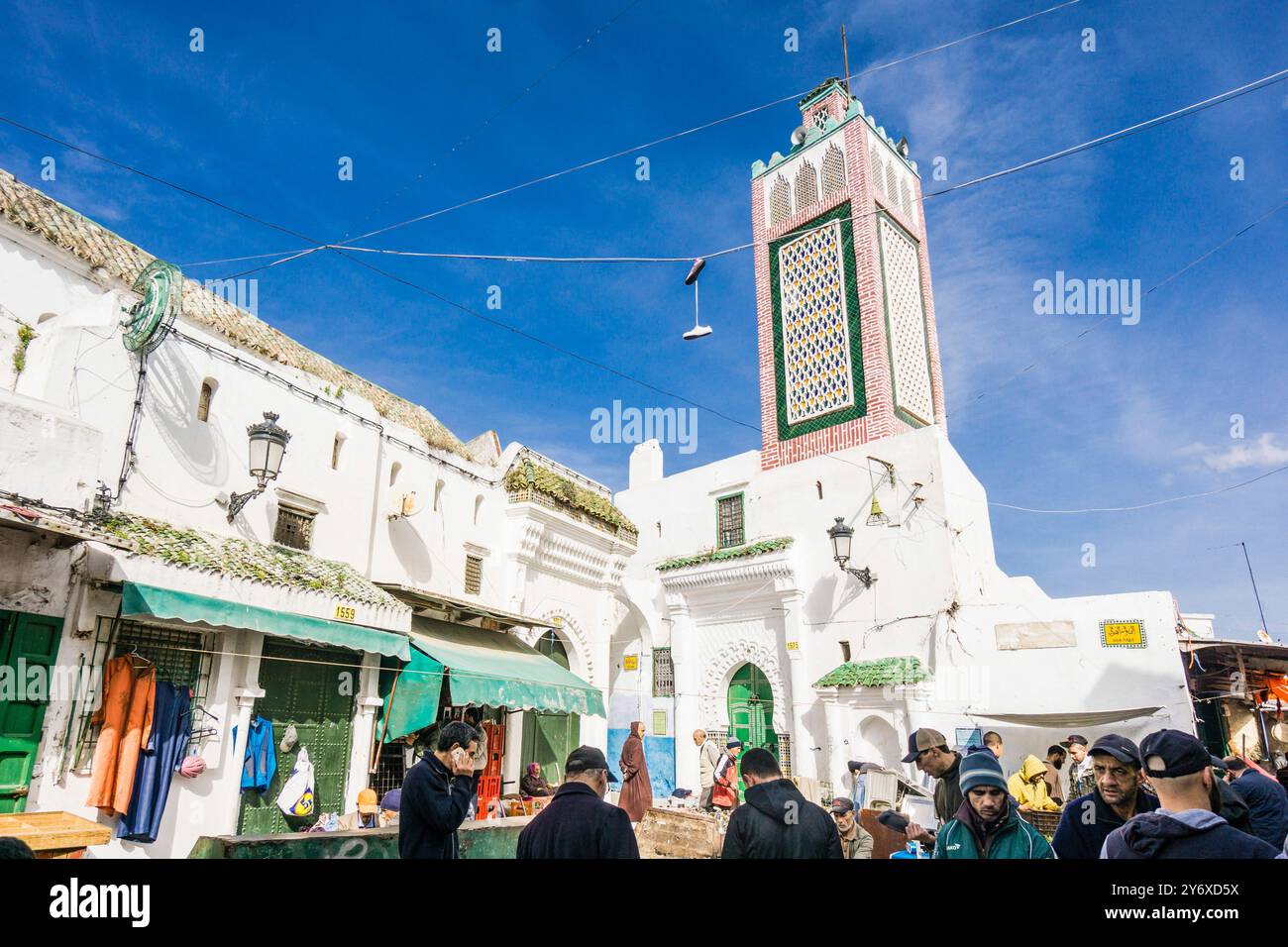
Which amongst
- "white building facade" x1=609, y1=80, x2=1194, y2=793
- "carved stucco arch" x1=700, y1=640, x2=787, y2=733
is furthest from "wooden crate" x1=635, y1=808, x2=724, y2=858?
"carved stucco arch" x1=700, y1=640, x2=787, y2=733

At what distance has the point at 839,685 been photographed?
45.8 feet

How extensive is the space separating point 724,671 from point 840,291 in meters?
9.19

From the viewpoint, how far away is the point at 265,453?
8.52 meters

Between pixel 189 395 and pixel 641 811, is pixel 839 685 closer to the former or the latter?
pixel 641 811

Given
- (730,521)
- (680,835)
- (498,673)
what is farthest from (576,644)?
(680,835)

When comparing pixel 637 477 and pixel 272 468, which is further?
pixel 637 477

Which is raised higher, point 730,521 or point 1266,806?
point 730,521

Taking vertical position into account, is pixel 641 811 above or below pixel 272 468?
below

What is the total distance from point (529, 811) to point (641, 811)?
5.72 feet

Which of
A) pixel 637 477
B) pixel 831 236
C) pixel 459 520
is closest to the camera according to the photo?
pixel 459 520

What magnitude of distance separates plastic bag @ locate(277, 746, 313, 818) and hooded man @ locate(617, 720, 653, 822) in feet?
13.0

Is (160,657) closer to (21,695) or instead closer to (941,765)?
(21,695)
